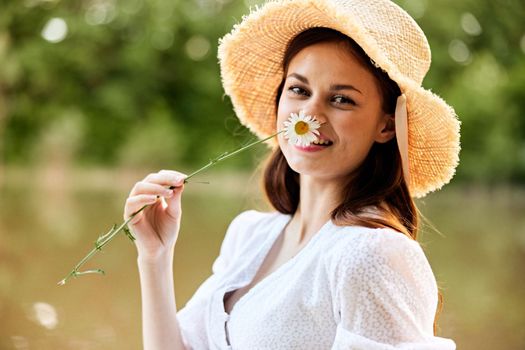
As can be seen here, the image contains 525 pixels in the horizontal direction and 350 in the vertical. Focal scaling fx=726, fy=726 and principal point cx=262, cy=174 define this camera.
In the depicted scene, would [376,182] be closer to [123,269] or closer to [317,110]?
[317,110]

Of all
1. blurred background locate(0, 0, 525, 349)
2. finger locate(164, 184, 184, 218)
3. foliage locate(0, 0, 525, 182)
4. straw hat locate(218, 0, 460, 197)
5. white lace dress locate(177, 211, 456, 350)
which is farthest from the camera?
foliage locate(0, 0, 525, 182)

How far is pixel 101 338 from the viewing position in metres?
2.32

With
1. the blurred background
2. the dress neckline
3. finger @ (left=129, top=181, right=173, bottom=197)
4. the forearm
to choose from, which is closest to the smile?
the dress neckline

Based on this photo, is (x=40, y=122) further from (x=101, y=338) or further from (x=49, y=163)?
(x=101, y=338)

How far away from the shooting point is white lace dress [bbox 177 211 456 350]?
0.81m

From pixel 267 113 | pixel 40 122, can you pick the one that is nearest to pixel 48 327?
pixel 267 113

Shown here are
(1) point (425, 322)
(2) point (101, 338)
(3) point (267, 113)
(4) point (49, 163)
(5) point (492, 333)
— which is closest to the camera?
(1) point (425, 322)

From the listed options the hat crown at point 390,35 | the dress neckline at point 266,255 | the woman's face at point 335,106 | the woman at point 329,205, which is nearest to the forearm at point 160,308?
the woman at point 329,205

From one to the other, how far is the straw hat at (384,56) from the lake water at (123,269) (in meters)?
0.15

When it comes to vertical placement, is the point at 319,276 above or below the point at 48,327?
below

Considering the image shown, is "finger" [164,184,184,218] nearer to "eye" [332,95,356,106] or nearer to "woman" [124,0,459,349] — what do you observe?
"woman" [124,0,459,349]

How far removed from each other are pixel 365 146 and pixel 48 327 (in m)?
1.72

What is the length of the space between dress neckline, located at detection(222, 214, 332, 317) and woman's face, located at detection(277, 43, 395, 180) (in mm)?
87

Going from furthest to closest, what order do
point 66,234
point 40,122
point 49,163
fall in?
1. point 40,122
2. point 49,163
3. point 66,234
